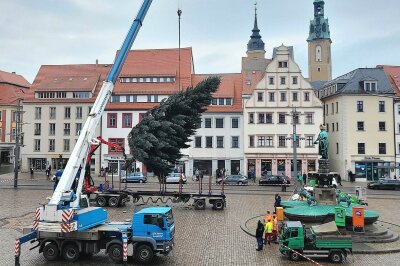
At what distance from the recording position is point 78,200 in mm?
17938

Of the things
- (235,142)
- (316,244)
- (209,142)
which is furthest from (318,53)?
(316,244)

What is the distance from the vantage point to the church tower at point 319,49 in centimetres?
11131

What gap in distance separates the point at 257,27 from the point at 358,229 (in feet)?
321

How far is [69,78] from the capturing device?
65.1m

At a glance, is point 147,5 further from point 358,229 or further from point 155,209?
point 358,229

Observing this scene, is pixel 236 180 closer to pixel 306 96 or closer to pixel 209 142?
pixel 209 142

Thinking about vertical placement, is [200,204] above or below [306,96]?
below

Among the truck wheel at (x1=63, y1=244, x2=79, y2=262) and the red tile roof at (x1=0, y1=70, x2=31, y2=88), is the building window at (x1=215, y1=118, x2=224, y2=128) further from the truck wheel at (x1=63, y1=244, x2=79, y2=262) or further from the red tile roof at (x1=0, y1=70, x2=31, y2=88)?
the truck wheel at (x1=63, y1=244, x2=79, y2=262)

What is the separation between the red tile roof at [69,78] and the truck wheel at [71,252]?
47.6m

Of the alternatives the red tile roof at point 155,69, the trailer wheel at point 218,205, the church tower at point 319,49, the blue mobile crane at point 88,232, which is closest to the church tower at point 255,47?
the church tower at point 319,49

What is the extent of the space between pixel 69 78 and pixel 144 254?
2124 inches

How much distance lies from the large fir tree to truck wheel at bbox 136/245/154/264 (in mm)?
18183

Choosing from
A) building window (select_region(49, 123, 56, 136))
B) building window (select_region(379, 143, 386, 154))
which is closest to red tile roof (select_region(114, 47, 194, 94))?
building window (select_region(49, 123, 56, 136))

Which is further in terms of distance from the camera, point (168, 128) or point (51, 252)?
point (168, 128)
